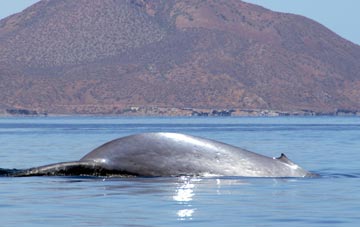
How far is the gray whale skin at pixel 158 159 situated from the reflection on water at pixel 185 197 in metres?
0.17

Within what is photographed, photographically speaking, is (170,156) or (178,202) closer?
(178,202)

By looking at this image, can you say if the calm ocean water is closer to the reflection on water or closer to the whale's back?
the reflection on water

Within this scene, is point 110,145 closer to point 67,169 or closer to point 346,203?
point 67,169

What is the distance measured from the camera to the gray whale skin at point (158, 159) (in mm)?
19078

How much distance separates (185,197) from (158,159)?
4.71 feet

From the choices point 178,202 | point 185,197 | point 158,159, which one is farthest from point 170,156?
point 178,202

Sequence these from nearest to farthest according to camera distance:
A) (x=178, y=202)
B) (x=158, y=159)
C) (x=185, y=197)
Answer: (x=178, y=202)
(x=185, y=197)
(x=158, y=159)

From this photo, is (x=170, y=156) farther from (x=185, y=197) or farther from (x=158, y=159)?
(x=185, y=197)

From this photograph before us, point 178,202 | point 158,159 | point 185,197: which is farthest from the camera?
point 158,159

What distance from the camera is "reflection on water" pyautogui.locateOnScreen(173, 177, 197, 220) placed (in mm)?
15578

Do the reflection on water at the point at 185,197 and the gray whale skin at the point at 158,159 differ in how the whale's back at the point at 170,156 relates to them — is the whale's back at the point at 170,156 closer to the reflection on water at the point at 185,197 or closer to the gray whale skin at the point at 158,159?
the gray whale skin at the point at 158,159

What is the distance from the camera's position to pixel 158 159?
19.3m

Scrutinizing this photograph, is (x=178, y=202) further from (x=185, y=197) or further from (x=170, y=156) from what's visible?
(x=170, y=156)

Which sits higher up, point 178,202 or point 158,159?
point 158,159
